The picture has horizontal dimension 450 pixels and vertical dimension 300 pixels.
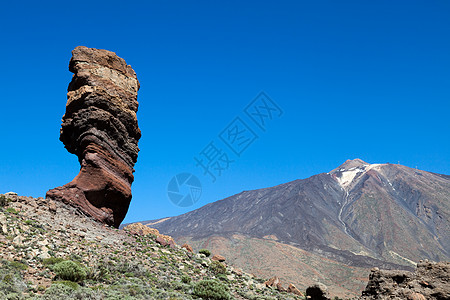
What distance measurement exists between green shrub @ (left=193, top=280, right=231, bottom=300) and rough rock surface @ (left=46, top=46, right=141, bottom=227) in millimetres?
8128

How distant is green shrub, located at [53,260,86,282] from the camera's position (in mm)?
11922

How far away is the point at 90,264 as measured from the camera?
46.8 feet

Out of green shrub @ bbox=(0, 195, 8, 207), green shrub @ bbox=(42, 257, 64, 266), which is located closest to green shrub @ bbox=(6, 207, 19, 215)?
green shrub @ bbox=(0, 195, 8, 207)

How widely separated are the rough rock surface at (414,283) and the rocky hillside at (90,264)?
6447 millimetres

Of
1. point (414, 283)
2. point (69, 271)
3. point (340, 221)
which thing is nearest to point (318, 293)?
point (414, 283)

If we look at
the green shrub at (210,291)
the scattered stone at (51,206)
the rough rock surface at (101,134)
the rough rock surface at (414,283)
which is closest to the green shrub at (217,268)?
the green shrub at (210,291)

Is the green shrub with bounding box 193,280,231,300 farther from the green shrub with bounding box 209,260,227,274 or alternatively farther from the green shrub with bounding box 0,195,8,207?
the green shrub with bounding box 0,195,8,207

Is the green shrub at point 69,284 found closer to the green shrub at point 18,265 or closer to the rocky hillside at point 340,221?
the green shrub at point 18,265

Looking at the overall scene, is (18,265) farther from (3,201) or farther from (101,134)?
(101,134)

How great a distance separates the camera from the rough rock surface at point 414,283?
10953 millimetres

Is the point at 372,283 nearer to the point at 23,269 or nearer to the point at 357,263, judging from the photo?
the point at 23,269

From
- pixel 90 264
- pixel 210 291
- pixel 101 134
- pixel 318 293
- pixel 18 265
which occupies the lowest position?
pixel 318 293

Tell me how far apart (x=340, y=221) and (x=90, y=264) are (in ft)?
465

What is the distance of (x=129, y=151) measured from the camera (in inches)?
934
